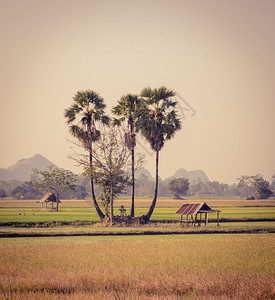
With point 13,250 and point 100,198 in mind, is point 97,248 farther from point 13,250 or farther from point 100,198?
point 100,198

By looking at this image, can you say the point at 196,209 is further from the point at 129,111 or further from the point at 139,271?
the point at 139,271

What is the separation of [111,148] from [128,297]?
43468mm

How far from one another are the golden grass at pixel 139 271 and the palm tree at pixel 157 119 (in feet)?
109

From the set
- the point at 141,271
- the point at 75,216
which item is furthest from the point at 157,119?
the point at 141,271

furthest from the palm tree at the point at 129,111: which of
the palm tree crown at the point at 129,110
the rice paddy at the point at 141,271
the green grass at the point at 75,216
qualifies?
the rice paddy at the point at 141,271

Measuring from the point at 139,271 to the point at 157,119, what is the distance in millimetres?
43491

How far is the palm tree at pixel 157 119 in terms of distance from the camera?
203 feet

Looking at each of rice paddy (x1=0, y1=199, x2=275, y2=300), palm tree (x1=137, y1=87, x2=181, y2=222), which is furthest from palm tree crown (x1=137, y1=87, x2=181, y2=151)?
rice paddy (x1=0, y1=199, x2=275, y2=300)

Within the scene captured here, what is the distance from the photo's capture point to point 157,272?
65.6 ft

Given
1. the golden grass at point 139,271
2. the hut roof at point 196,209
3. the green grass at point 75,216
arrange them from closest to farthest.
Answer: the golden grass at point 139,271 → the hut roof at point 196,209 → the green grass at point 75,216

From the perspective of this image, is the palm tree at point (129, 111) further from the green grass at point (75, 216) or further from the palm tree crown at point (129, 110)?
the green grass at point (75, 216)

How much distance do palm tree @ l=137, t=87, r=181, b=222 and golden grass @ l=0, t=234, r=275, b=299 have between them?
33360mm

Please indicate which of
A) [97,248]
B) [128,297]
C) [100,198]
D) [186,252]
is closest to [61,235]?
[97,248]

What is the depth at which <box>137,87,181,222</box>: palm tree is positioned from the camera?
61844 mm
